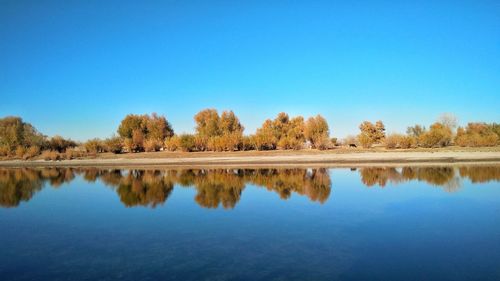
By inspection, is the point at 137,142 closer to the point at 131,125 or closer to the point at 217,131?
the point at 131,125

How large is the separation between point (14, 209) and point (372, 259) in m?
14.2

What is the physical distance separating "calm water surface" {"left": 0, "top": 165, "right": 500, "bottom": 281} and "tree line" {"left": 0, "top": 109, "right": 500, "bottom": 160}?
39.9 metres

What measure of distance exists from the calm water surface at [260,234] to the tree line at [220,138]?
3986 cm

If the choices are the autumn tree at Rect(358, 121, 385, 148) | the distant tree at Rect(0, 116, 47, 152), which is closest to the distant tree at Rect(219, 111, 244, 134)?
the autumn tree at Rect(358, 121, 385, 148)

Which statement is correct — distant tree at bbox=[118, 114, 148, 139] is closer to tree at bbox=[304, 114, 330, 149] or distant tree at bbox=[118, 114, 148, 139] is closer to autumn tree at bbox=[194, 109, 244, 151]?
autumn tree at bbox=[194, 109, 244, 151]

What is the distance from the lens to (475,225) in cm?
995

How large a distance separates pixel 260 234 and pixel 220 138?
47.9 meters

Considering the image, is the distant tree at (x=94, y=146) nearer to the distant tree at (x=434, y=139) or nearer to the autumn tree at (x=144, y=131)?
the autumn tree at (x=144, y=131)

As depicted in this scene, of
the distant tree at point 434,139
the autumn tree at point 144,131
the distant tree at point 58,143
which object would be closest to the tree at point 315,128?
the distant tree at point 434,139

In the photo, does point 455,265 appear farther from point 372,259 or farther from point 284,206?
point 284,206

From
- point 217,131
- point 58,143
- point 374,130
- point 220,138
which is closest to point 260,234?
point 220,138

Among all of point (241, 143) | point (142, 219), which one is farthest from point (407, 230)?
point (241, 143)

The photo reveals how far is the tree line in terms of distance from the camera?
5669cm

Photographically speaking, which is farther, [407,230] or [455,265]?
[407,230]
